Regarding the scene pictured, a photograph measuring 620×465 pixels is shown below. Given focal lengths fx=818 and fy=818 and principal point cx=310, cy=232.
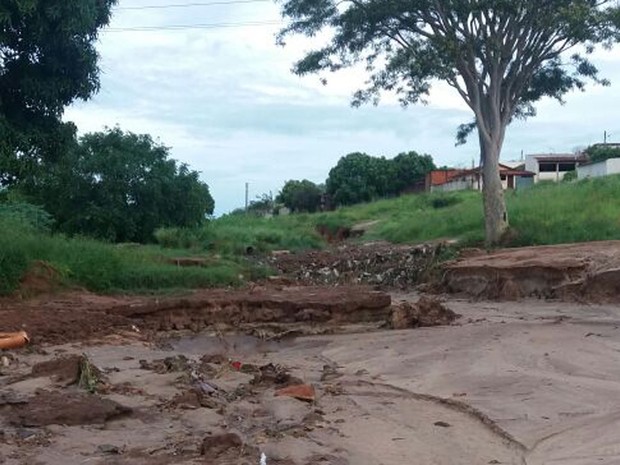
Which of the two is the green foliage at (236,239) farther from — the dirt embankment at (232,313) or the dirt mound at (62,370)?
the dirt mound at (62,370)

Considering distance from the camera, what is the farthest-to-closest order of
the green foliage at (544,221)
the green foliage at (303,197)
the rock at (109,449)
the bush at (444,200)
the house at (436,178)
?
the green foliage at (303,197)
the house at (436,178)
the bush at (444,200)
the green foliage at (544,221)
the rock at (109,449)

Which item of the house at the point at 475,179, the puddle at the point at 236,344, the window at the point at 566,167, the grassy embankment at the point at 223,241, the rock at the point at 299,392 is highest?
the window at the point at 566,167

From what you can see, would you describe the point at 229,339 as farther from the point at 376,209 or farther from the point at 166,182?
the point at 376,209

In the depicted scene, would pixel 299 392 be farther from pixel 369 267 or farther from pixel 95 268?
pixel 369 267

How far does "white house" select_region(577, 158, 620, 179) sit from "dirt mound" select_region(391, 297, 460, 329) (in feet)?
119

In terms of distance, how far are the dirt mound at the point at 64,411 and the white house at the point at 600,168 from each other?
4412 centimetres

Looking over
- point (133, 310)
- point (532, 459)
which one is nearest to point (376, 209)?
point (133, 310)

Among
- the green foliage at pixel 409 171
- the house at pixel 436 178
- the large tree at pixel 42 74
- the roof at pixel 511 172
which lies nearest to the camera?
the large tree at pixel 42 74

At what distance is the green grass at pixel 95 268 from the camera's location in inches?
622

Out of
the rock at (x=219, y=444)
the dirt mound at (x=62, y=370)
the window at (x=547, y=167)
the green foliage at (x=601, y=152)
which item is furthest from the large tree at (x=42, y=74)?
the window at (x=547, y=167)

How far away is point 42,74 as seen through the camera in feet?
41.2

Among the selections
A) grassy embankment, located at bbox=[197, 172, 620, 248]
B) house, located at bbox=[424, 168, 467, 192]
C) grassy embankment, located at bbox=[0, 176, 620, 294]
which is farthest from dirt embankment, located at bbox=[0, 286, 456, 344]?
house, located at bbox=[424, 168, 467, 192]

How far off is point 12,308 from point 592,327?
30.2 ft

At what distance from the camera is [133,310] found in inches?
552
